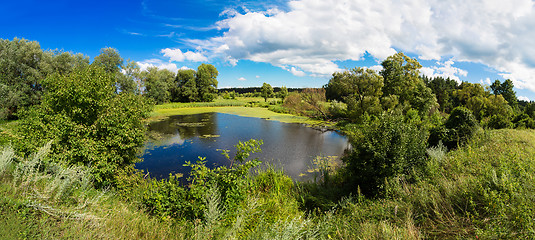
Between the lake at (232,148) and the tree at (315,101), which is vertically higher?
the tree at (315,101)

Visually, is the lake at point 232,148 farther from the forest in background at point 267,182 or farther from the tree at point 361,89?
the tree at point 361,89

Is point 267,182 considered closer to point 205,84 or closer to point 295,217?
point 295,217

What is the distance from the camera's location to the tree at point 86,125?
22.0 feet

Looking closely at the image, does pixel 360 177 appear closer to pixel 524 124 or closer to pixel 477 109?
pixel 524 124

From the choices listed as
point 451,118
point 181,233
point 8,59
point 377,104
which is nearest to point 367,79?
point 377,104

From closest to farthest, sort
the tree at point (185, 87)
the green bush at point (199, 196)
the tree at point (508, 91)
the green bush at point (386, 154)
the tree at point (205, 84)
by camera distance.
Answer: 1. the green bush at point (199, 196)
2. the green bush at point (386, 154)
3. the tree at point (508, 91)
4. the tree at point (185, 87)
5. the tree at point (205, 84)

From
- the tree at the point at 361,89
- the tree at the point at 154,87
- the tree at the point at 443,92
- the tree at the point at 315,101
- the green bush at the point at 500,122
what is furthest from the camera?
the tree at the point at 443,92

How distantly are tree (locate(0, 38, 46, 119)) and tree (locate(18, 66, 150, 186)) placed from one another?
15.4 m

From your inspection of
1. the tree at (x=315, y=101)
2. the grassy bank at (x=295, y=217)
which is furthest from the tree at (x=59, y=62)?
the tree at (x=315, y=101)

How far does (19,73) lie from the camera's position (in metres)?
19.4

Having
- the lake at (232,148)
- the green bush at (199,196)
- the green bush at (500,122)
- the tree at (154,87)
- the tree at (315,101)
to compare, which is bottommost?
the lake at (232,148)

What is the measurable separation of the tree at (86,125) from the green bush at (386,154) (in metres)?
7.82

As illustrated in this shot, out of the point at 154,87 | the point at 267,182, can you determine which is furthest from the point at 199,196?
the point at 154,87

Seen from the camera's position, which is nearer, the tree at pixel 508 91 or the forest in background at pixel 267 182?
the forest in background at pixel 267 182
